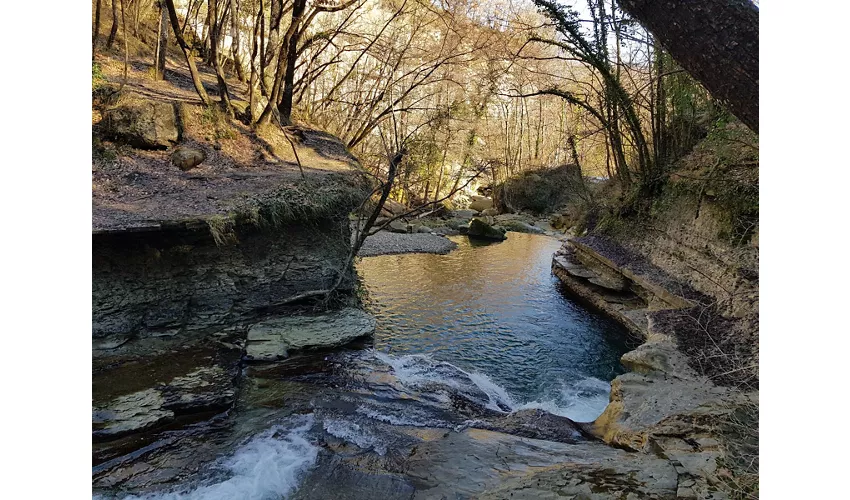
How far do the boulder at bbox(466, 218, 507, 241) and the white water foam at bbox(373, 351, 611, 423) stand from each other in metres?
12.1

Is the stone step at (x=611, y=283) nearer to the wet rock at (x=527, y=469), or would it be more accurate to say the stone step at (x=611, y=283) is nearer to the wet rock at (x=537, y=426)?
the wet rock at (x=537, y=426)

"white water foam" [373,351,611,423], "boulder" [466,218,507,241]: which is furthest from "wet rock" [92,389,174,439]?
"boulder" [466,218,507,241]

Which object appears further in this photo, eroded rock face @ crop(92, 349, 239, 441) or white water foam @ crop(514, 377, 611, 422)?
white water foam @ crop(514, 377, 611, 422)

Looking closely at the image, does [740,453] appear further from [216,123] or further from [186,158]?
[216,123]

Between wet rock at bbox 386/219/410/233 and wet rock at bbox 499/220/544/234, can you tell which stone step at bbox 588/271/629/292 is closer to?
wet rock at bbox 386/219/410/233

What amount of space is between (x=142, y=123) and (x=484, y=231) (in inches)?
532

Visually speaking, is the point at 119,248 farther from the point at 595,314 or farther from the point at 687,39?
the point at 595,314

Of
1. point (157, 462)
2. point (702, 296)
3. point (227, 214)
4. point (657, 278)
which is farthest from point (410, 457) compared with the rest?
point (657, 278)

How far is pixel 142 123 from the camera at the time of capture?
24.9 feet

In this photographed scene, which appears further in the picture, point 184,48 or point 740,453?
point 184,48

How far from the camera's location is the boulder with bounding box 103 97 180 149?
24.2ft

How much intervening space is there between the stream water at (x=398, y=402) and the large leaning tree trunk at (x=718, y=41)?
118 inches

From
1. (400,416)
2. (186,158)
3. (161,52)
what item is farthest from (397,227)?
(400,416)

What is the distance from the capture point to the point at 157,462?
391cm
